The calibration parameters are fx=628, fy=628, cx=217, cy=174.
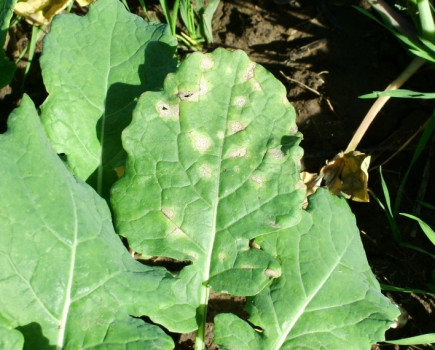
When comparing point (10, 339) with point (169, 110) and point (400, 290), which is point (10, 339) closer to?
point (169, 110)

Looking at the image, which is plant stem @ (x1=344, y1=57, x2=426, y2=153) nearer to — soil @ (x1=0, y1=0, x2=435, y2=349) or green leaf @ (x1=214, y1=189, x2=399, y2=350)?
soil @ (x1=0, y1=0, x2=435, y2=349)

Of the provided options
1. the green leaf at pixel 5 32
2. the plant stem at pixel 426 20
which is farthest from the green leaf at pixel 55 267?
the plant stem at pixel 426 20

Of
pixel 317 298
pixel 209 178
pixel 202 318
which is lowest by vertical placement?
pixel 202 318

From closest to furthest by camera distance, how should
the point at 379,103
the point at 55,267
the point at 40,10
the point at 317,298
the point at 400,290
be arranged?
1. the point at 55,267
2. the point at 317,298
3. the point at 400,290
4. the point at 379,103
5. the point at 40,10

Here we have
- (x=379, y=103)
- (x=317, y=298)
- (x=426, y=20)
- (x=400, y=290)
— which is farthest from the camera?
(x=379, y=103)

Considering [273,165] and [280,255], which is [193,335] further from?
[273,165]

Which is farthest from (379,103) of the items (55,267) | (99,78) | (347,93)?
(55,267)
